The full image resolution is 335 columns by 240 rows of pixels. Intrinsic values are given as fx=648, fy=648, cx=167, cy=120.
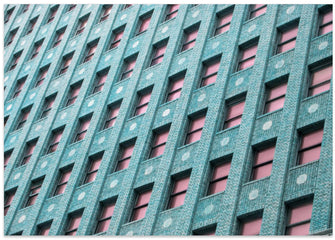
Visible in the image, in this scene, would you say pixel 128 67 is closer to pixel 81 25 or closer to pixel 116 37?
pixel 116 37

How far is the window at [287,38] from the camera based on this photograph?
31408 mm

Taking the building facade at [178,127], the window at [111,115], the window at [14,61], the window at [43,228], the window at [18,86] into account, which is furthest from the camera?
the window at [14,61]

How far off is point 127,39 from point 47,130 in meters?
7.53

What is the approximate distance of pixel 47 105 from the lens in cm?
4203

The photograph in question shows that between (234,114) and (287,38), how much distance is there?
502 cm

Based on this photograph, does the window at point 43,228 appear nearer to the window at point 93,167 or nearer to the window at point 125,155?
the window at point 93,167

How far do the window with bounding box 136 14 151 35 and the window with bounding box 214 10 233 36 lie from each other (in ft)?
18.6

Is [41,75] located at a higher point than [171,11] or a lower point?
higher

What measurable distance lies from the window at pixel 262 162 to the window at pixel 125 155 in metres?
7.69

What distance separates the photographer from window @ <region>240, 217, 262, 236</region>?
982 inches

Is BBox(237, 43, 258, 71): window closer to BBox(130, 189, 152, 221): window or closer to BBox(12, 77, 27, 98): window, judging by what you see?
BBox(130, 189, 152, 221): window

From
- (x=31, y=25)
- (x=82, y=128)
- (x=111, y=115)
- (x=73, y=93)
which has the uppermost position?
(x=31, y=25)

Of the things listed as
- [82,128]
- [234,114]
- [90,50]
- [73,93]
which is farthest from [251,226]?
[90,50]

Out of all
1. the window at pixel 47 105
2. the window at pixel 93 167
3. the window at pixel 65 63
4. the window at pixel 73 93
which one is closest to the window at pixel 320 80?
the window at pixel 93 167
